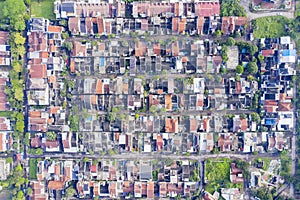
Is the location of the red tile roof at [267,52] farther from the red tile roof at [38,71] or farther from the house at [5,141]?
the house at [5,141]

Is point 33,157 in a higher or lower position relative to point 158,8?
lower

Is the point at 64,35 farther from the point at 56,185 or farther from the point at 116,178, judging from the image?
the point at 116,178

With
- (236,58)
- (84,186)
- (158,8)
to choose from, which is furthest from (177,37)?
(84,186)

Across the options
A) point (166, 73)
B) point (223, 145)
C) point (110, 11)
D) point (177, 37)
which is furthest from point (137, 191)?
point (110, 11)

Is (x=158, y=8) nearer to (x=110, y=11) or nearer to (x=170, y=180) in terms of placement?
(x=110, y=11)

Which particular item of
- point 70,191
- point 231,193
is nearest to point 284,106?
point 231,193


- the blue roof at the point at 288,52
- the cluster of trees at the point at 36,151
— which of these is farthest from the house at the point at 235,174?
the cluster of trees at the point at 36,151

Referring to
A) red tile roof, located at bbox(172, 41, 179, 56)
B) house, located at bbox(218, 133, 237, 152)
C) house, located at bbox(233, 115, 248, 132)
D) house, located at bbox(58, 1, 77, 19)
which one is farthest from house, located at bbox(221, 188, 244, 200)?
house, located at bbox(58, 1, 77, 19)

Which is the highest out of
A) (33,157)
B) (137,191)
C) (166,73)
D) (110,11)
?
(110,11)
